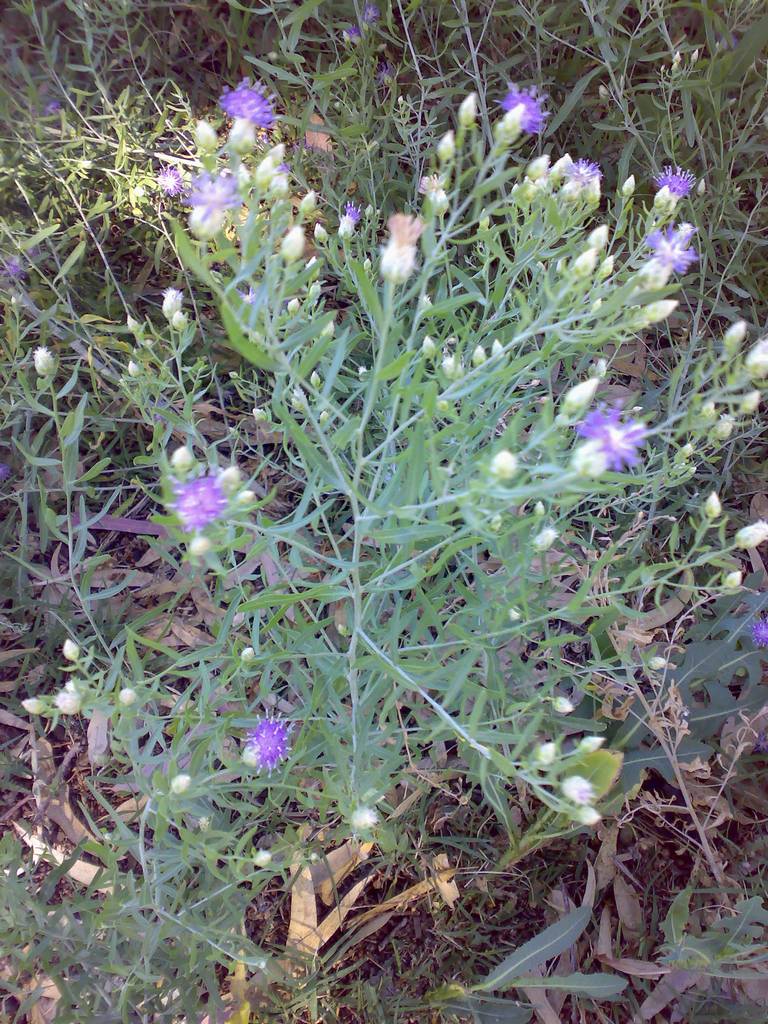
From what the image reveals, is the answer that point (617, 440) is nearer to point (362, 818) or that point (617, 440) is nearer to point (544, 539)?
point (544, 539)

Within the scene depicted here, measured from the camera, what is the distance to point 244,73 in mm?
2920

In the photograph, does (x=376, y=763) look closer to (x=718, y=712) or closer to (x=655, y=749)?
(x=655, y=749)

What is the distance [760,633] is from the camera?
7.41 ft

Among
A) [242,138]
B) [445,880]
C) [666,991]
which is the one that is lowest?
[666,991]

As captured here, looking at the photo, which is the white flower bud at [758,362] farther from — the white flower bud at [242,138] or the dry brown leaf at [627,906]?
the dry brown leaf at [627,906]

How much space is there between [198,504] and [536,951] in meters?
1.61

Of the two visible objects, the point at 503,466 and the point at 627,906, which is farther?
the point at 627,906

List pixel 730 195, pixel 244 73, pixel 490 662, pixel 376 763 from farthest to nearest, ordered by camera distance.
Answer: pixel 244 73 < pixel 730 195 < pixel 376 763 < pixel 490 662

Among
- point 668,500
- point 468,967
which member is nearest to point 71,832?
point 468,967

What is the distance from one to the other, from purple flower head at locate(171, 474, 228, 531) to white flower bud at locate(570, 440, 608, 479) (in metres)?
0.57

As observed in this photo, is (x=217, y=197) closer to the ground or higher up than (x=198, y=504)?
higher up

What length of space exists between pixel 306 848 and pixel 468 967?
0.73 meters

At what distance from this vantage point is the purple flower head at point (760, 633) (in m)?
2.25

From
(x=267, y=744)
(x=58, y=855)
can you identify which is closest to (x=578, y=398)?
(x=267, y=744)
